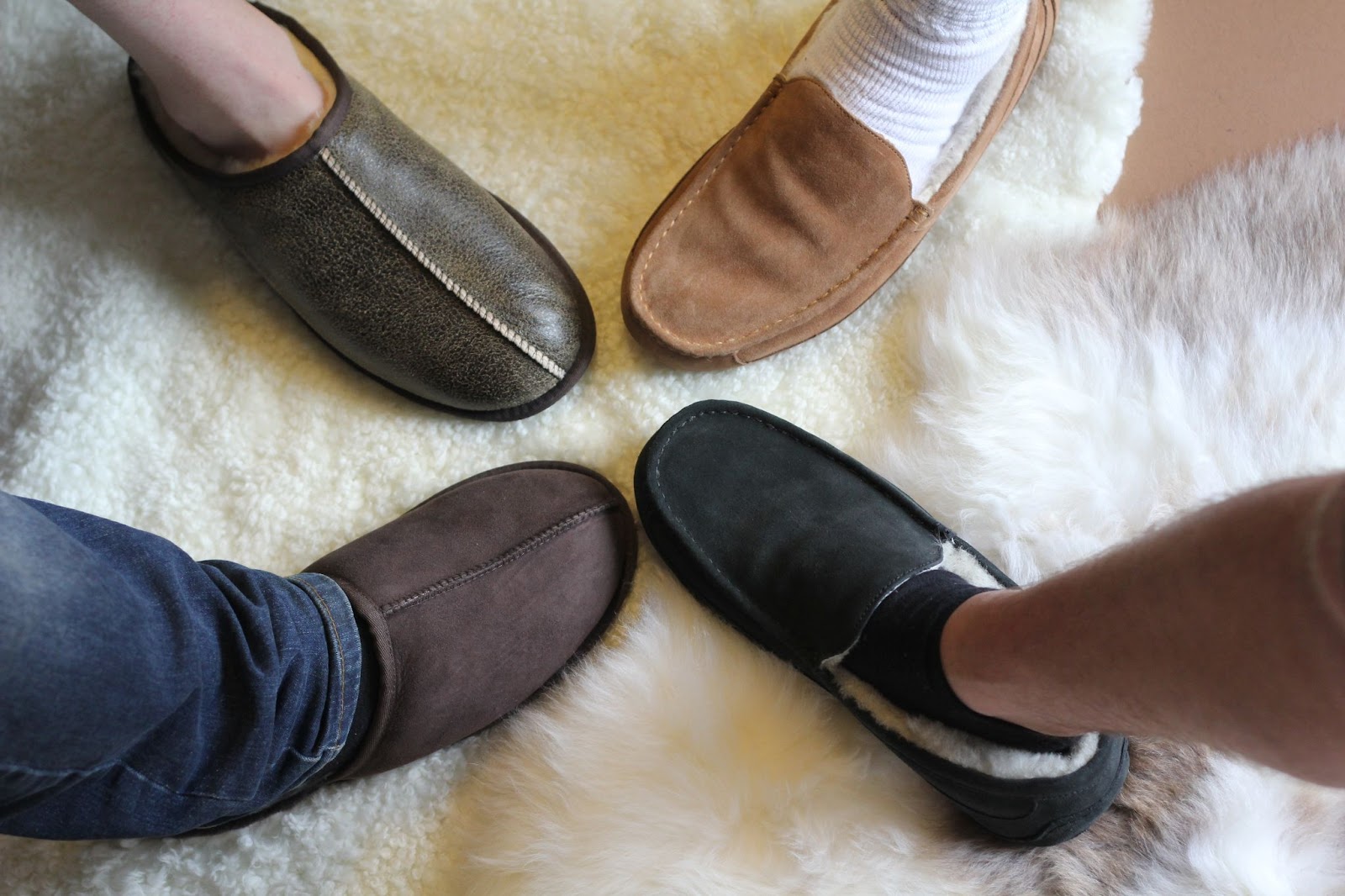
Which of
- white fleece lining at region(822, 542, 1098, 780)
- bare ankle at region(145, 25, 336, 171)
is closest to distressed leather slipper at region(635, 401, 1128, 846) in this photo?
white fleece lining at region(822, 542, 1098, 780)

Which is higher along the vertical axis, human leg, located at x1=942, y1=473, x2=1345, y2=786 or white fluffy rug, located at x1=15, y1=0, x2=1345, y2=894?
human leg, located at x1=942, y1=473, x2=1345, y2=786

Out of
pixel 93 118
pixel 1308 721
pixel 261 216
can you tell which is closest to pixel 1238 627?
pixel 1308 721

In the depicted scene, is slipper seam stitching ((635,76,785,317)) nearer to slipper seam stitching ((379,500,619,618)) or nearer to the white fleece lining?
slipper seam stitching ((379,500,619,618))

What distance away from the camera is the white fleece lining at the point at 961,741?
58 cm

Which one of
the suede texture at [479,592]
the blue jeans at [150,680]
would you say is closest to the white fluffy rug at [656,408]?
the suede texture at [479,592]

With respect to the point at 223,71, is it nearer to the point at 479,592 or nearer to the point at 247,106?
the point at 247,106

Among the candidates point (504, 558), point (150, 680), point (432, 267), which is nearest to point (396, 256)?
point (432, 267)

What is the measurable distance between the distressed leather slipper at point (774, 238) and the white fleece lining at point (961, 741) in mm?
253

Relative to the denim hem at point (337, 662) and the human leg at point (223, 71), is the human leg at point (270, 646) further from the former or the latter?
the human leg at point (223, 71)

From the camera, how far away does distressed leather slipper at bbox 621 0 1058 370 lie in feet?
2.48

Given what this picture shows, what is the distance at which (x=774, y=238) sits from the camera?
0.77 meters

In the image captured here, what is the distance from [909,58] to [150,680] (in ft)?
2.31

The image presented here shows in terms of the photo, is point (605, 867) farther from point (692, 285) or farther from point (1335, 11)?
point (1335, 11)

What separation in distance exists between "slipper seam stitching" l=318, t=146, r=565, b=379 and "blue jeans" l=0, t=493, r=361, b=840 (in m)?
0.24
